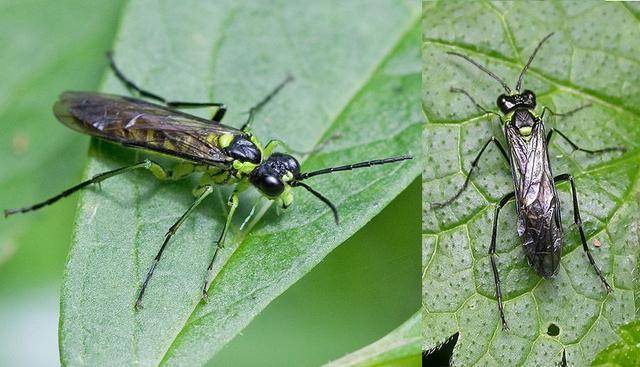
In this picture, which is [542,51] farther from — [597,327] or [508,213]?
[597,327]

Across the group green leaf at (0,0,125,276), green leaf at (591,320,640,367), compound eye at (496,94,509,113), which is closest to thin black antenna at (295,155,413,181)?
compound eye at (496,94,509,113)

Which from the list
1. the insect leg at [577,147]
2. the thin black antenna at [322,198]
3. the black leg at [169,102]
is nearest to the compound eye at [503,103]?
the insect leg at [577,147]

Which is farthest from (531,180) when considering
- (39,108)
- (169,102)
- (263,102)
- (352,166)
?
(39,108)

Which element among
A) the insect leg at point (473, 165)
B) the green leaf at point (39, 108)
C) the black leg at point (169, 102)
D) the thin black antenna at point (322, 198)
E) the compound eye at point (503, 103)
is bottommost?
the green leaf at point (39, 108)

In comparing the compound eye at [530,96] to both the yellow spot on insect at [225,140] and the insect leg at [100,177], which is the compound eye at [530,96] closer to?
the yellow spot on insect at [225,140]

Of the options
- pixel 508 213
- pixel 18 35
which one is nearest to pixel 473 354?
pixel 508 213

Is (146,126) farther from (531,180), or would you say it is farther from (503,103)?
(531,180)

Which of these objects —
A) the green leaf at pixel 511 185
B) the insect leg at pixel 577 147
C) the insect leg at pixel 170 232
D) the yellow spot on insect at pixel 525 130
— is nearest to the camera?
the insect leg at pixel 170 232
